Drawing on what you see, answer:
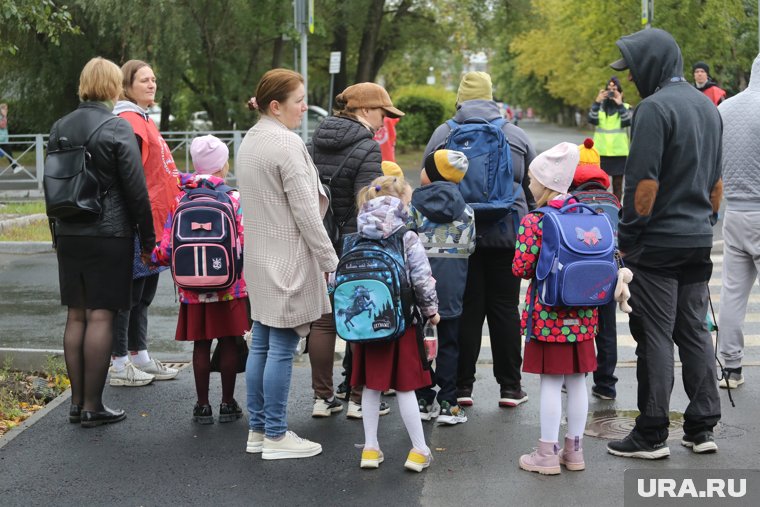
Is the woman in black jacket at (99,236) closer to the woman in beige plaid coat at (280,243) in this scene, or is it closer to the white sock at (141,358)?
the woman in beige plaid coat at (280,243)

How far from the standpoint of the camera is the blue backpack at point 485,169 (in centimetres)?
624

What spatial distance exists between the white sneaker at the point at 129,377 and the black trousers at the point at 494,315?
6.86 feet

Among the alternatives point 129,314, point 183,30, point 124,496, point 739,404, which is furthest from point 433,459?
point 183,30

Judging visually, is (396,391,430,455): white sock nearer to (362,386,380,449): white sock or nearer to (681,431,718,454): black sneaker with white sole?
(362,386,380,449): white sock

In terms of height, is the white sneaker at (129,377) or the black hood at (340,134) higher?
the black hood at (340,134)

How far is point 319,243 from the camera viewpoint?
542 cm

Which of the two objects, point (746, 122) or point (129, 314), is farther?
point (129, 314)

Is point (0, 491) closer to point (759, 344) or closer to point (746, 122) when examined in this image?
point (746, 122)

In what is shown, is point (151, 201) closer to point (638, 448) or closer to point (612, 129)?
point (638, 448)

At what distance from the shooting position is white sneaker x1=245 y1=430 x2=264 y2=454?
573cm

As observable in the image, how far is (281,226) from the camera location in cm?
546

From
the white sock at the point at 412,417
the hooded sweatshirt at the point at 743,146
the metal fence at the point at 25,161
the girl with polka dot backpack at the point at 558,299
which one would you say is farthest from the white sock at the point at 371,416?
the metal fence at the point at 25,161

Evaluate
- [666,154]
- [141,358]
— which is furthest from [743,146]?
[141,358]

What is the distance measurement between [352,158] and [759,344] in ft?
12.8
